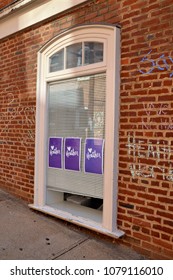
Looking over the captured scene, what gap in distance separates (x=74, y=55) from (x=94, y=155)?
1482mm

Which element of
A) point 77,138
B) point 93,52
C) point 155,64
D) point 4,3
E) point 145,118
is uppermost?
point 4,3

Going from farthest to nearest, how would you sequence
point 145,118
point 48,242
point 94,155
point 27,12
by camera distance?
point 27,12 → point 94,155 → point 48,242 → point 145,118

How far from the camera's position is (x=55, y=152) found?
4.26 m

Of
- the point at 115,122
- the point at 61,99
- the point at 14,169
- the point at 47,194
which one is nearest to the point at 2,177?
the point at 14,169

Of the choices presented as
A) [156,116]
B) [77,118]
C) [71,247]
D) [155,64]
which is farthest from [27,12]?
[71,247]

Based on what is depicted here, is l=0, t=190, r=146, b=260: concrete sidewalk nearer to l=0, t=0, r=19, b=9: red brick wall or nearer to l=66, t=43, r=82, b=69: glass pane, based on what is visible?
l=66, t=43, r=82, b=69: glass pane

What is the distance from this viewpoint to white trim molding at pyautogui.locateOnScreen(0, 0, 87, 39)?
13.7 ft

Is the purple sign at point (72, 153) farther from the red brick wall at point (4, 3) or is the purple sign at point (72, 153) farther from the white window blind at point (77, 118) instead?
the red brick wall at point (4, 3)

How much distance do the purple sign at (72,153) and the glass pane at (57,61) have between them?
1.12 metres

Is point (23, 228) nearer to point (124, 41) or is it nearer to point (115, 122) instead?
point (115, 122)

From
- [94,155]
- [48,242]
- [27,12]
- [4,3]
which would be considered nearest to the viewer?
[48,242]

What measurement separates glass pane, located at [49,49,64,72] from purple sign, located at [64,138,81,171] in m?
1.12

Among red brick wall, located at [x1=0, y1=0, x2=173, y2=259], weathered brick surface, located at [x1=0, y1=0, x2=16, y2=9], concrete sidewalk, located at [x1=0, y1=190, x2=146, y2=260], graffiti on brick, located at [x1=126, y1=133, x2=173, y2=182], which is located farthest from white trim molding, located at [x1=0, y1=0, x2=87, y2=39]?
concrete sidewalk, located at [x1=0, y1=190, x2=146, y2=260]

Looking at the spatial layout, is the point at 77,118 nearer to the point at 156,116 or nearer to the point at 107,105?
the point at 107,105
